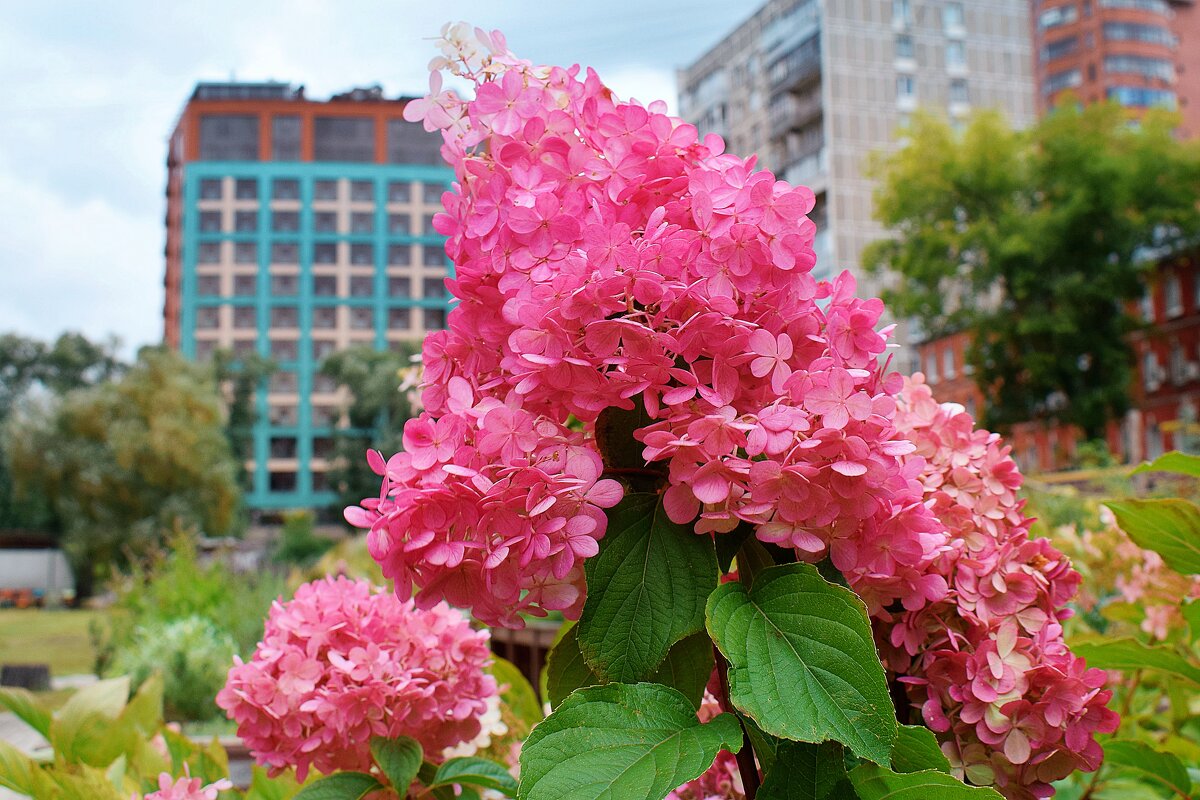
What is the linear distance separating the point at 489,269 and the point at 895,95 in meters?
47.1

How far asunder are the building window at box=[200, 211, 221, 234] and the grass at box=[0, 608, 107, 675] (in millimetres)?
41544

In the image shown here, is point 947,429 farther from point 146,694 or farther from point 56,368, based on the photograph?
point 56,368

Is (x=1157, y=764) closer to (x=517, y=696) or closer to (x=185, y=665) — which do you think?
(x=517, y=696)

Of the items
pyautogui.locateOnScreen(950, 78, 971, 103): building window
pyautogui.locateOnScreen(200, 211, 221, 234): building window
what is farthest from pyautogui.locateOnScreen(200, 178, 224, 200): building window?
pyautogui.locateOnScreen(950, 78, 971, 103): building window

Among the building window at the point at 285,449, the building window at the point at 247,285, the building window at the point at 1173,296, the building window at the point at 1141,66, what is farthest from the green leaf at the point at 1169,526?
the building window at the point at 247,285

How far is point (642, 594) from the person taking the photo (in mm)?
738

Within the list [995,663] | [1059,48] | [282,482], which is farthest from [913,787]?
[282,482]

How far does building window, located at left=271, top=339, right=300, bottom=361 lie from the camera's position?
6750 centimetres

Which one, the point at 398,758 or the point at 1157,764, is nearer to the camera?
the point at 398,758

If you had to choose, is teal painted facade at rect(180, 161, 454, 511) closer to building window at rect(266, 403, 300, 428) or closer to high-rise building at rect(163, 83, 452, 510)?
high-rise building at rect(163, 83, 452, 510)

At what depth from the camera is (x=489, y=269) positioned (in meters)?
0.80

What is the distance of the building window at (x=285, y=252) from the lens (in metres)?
69.1

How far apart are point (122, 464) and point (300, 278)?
134 ft

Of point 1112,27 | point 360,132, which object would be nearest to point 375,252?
point 360,132
